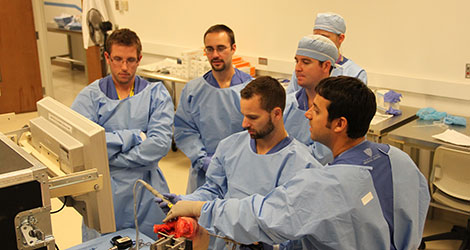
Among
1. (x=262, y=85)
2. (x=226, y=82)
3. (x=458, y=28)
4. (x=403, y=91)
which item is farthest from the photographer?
(x=403, y=91)

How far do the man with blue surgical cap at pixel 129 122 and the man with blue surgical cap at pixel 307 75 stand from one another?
66 cm

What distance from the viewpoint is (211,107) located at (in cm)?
285

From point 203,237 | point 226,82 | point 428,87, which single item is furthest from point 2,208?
point 428,87

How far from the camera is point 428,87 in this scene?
3898 mm

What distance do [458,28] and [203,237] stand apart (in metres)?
2.87

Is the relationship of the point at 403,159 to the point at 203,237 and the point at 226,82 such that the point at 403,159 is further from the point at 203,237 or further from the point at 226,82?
the point at 226,82

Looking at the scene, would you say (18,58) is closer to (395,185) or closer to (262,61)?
(262,61)

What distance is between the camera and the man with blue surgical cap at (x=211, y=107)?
281 centimetres

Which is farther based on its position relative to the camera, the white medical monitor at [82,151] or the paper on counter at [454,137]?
the paper on counter at [454,137]

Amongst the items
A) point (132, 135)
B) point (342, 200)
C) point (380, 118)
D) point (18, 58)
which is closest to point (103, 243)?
point (132, 135)

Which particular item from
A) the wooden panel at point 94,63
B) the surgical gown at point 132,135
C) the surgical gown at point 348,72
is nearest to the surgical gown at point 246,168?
the surgical gown at point 132,135

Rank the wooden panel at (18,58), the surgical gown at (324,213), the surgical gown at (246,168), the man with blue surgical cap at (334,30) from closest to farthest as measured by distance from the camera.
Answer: the surgical gown at (324,213)
the surgical gown at (246,168)
the man with blue surgical cap at (334,30)
the wooden panel at (18,58)

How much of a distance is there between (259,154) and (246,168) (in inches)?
3.1

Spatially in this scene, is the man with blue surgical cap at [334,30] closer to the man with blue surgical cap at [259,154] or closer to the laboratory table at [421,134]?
the laboratory table at [421,134]
